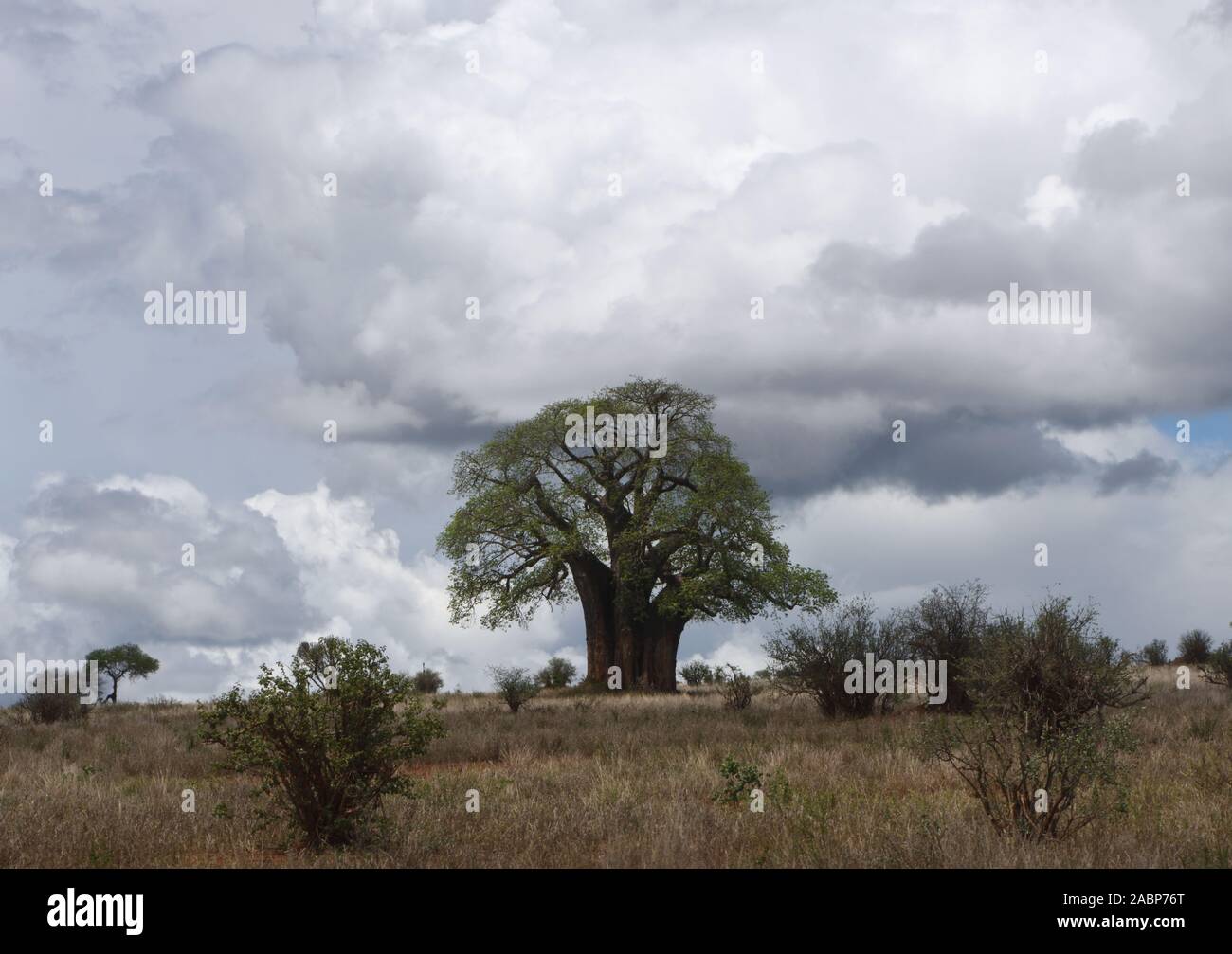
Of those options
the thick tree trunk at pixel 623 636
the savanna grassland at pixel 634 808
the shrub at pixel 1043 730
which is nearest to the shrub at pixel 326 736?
the savanna grassland at pixel 634 808

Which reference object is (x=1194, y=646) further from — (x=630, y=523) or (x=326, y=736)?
(x=326, y=736)

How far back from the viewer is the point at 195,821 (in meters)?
10.6

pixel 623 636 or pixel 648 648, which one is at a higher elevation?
pixel 623 636

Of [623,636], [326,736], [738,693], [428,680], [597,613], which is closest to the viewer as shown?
[326,736]

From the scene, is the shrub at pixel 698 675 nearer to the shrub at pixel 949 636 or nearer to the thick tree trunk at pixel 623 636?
the thick tree trunk at pixel 623 636

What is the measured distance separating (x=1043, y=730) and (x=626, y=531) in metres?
25.3

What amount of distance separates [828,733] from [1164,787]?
710 cm

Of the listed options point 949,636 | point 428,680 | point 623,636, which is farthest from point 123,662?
point 949,636

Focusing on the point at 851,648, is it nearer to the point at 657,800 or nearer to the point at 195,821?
the point at 657,800

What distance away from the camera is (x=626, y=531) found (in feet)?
115

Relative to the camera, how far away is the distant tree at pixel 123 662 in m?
57.1

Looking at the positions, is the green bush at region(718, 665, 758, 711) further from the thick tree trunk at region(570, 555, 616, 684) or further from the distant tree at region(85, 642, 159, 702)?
the distant tree at region(85, 642, 159, 702)

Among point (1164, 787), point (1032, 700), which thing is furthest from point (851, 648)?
point (1164, 787)
